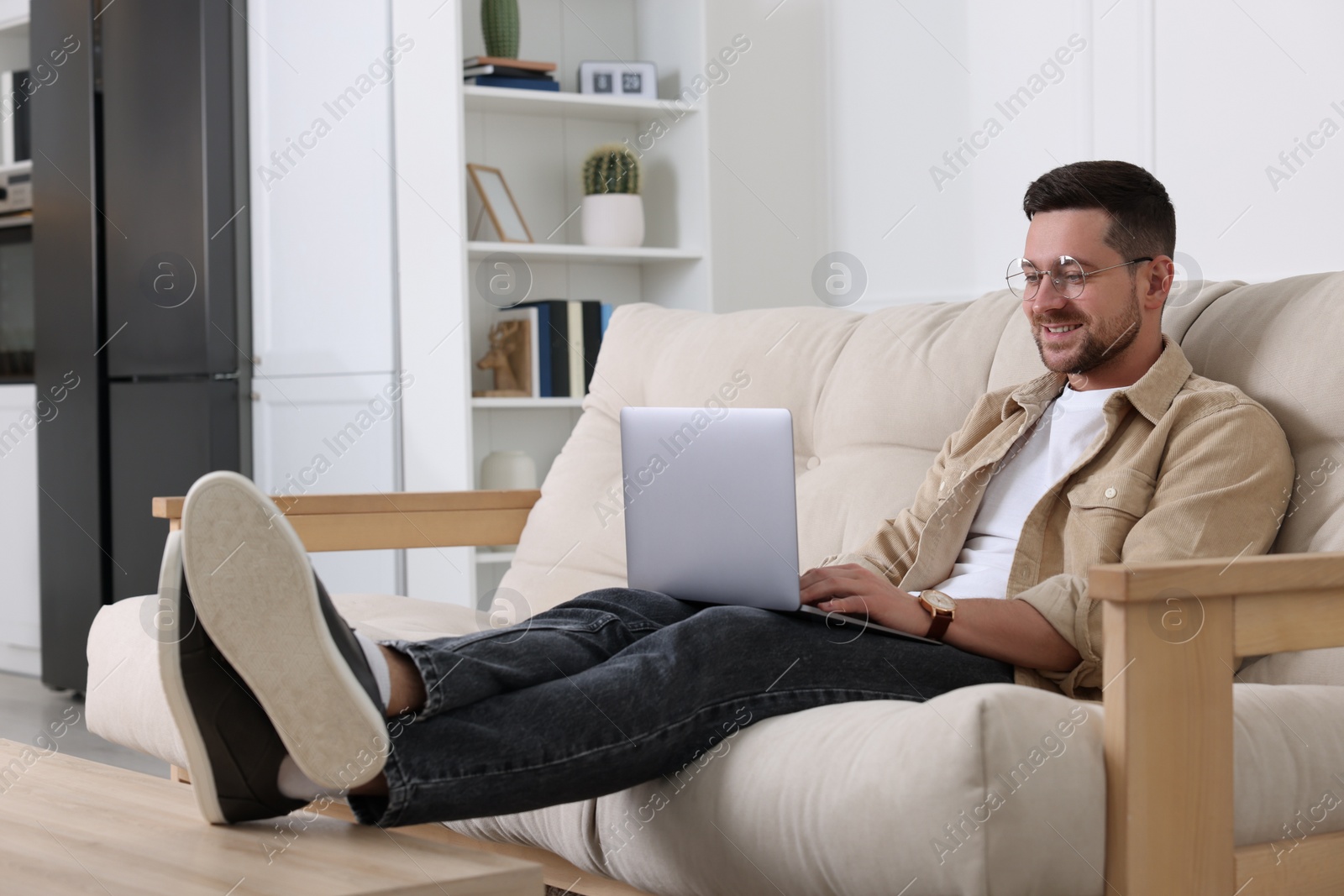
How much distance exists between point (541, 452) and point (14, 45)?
2.47m

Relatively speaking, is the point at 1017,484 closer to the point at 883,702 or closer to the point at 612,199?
the point at 883,702

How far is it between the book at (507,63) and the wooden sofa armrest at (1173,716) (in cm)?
265


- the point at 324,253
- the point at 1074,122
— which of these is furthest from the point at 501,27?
the point at 1074,122

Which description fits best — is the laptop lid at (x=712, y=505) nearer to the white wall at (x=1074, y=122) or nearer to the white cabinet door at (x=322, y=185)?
the white wall at (x=1074, y=122)

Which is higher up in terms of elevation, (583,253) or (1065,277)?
(583,253)

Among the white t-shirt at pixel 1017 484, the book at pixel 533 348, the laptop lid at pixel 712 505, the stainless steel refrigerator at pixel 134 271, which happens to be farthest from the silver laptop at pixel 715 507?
the stainless steel refrigerator at pixel 134 271

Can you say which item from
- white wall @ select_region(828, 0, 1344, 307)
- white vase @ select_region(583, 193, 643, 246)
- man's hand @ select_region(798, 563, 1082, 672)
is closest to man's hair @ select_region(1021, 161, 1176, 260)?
man's hand @ select_region(798, 563, 1082, 672)

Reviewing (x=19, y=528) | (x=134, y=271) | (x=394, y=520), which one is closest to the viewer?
(x=394, y=520)

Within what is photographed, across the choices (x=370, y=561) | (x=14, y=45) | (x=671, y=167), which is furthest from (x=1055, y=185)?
(x=14, y=45)

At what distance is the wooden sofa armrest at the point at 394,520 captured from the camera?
2.24 meters

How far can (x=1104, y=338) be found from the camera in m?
1.64

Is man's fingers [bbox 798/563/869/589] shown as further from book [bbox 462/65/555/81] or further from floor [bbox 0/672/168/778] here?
book [bbox 462/65/555/81]

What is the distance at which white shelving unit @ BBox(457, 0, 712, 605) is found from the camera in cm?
360

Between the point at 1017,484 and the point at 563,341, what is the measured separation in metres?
1.99
